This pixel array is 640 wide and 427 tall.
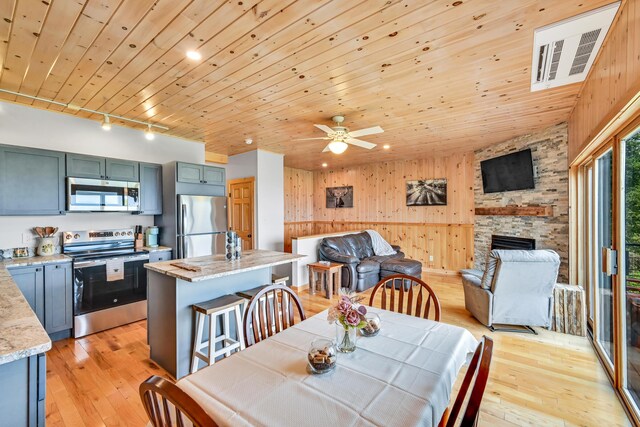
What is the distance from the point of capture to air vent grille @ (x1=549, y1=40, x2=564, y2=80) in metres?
2.15

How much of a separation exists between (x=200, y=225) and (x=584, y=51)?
15.0 feet

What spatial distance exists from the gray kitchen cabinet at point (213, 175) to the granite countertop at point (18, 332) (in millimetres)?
2950

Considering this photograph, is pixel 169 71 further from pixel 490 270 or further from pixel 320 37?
pixel 490 270

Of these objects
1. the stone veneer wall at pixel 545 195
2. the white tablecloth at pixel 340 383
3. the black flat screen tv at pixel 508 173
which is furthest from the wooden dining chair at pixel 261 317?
the black flat screen tv at pixel 508 173

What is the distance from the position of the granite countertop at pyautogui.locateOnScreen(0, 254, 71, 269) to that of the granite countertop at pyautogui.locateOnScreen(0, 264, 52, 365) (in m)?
1.42

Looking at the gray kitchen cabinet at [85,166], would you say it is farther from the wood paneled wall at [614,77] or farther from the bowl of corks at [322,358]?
the wood paneled wall at [614,77]

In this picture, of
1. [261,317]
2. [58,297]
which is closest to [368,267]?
[261,317]

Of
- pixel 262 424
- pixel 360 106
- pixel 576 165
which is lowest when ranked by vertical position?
pixel 262 424

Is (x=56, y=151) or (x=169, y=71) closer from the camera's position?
(x=169, y=71)

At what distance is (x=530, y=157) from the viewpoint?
4.64 m

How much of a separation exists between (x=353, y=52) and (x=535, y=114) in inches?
114

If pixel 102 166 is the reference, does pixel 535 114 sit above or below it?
above

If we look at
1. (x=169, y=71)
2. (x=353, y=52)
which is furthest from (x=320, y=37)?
(x=169, y=71)

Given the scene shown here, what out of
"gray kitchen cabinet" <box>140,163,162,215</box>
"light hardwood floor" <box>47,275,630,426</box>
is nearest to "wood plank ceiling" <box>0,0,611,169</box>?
"gray kitchen cabinet" <box>140,163,162,215</box>
